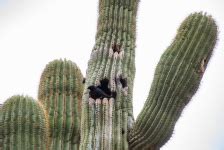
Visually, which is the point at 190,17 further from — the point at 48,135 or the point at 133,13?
the point at 48,135

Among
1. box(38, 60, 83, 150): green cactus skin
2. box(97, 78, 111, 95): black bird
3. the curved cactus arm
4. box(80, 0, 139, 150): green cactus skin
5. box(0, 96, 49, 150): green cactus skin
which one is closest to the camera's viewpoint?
the curved cactus arm

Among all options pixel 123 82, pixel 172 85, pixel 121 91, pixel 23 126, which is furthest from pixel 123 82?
pixel 23 126

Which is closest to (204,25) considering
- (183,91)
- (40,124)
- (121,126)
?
(183,91)

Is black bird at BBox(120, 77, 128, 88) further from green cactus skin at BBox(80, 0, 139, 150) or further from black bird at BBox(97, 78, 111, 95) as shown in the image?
black bird at BBox(97, 78, 111, 95)

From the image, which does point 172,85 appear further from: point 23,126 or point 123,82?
point 23,126

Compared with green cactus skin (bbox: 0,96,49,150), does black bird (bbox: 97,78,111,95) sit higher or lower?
higher

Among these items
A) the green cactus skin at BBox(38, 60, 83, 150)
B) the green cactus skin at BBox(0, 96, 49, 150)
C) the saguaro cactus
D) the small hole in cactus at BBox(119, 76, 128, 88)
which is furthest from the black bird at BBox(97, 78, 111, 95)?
the green cactus skin at BBox(38, 60, 83, 150)

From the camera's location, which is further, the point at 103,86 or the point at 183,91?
the point at 103,86
